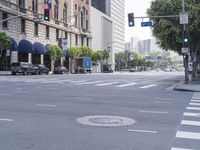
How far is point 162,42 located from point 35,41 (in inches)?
1230

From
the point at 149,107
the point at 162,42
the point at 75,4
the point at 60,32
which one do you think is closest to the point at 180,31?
the point at 162,42

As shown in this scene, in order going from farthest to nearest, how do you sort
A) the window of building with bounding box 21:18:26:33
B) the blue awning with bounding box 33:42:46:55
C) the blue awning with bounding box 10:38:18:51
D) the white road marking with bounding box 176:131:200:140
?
the blue awning with bounding box 33:42:46:55 → the window of building with bounding box 21:18:26:33 → the blue awning with bounding box 10:38:18:51 → the white road marking with bounding box 176:131:200:140

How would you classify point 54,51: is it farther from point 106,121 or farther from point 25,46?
point 106,121

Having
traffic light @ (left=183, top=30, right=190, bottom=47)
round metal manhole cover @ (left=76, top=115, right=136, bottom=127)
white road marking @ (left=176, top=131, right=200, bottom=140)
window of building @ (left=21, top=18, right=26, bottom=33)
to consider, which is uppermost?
window of building @ (left=21, top=18, right=26, bottom=33)

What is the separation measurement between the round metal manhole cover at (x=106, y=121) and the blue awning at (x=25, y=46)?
55.7m

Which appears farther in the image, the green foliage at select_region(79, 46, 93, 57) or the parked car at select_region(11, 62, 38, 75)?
the green foliage at select_region(79, 46, 93, 57)

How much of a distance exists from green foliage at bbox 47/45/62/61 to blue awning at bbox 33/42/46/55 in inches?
69.0

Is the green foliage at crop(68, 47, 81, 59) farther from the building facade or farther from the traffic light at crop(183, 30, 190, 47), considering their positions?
the traffic light at crop(183, 30, 190, 47)

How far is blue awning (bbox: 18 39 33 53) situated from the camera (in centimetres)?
6688

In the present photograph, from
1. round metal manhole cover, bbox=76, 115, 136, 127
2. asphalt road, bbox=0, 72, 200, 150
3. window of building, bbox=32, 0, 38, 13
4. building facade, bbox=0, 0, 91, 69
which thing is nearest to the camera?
asphalt road, bbox=0, 72, 200, 150

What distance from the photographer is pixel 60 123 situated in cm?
1123

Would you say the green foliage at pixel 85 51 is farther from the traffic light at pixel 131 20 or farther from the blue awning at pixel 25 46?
the traffic light at pixel 131 20

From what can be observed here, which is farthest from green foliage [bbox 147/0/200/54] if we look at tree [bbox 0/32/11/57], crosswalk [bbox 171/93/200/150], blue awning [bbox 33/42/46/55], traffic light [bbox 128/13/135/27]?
crosswalk [bbox 171/93/200/150]

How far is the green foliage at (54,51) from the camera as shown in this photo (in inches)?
3008
